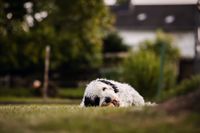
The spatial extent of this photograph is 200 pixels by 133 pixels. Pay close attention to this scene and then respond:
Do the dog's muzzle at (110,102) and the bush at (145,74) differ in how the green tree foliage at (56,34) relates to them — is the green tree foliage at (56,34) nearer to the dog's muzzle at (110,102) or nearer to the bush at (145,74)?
the bush at (145,74)

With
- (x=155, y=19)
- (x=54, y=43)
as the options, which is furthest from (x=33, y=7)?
(x=155, y=19)

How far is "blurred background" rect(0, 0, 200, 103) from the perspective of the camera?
136ft

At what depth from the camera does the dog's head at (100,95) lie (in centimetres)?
1280

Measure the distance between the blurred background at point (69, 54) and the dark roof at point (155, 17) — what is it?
17380mm

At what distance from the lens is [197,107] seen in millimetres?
7418

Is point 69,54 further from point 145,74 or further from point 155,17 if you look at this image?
point 155,17

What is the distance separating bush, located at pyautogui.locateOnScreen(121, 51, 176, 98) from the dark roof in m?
44.4

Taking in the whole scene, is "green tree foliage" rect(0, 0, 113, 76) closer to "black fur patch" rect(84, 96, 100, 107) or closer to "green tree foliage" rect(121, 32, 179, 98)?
"green tree foliage" rect(121, 32, 179, 98)

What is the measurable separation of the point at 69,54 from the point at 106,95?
45.1 meters

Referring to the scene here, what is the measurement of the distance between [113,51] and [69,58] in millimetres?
11873

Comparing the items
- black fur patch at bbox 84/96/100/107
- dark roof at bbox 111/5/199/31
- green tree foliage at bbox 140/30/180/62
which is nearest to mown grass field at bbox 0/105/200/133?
black fur patch at bbox 84/96/100/107

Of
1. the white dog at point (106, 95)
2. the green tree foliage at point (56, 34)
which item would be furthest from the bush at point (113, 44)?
the white dog at point (106, 95)

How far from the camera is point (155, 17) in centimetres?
9344

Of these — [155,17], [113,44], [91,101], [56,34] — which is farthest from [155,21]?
[91,101]
